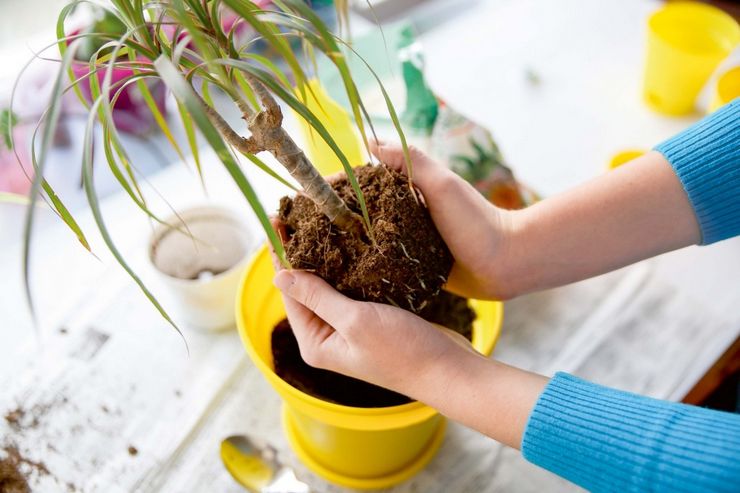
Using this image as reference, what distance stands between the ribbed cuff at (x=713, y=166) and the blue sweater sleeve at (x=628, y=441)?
21cm

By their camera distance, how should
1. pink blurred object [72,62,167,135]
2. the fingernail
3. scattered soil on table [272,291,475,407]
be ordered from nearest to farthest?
the fingernail
scattered soil on table [272,291,475,407]
pink blurred object [72,62,167,135]

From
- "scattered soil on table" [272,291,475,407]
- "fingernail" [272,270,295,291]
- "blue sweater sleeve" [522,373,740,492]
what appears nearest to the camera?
"blue sweater sleeve" [522,373,740,492]

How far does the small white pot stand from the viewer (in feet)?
2.52

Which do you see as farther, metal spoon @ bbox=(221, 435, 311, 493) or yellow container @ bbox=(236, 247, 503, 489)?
metal spoon @ bbox=(221, 435, 311, 493)

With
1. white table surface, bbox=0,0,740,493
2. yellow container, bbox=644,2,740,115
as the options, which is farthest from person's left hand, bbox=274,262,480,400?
yellow container, bbox=644,2,740,115

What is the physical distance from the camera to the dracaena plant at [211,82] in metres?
0.34

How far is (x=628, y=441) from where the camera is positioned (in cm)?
49

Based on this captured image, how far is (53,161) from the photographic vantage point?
3.38 feet

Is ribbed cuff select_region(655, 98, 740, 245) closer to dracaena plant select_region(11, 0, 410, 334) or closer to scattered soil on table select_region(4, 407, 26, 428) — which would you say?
dracaena plant select_region(11, 0, 410, 334)

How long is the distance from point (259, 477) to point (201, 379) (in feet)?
0.54

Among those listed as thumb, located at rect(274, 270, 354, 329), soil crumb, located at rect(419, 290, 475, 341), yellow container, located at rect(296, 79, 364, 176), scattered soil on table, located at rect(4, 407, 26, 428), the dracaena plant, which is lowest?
scattered soil on table, located at rect(4, 407, 26, 428)

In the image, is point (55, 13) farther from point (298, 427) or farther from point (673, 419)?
point (673, 419)

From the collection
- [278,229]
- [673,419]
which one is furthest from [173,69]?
[673,419]

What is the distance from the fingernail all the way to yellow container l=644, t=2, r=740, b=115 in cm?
76
